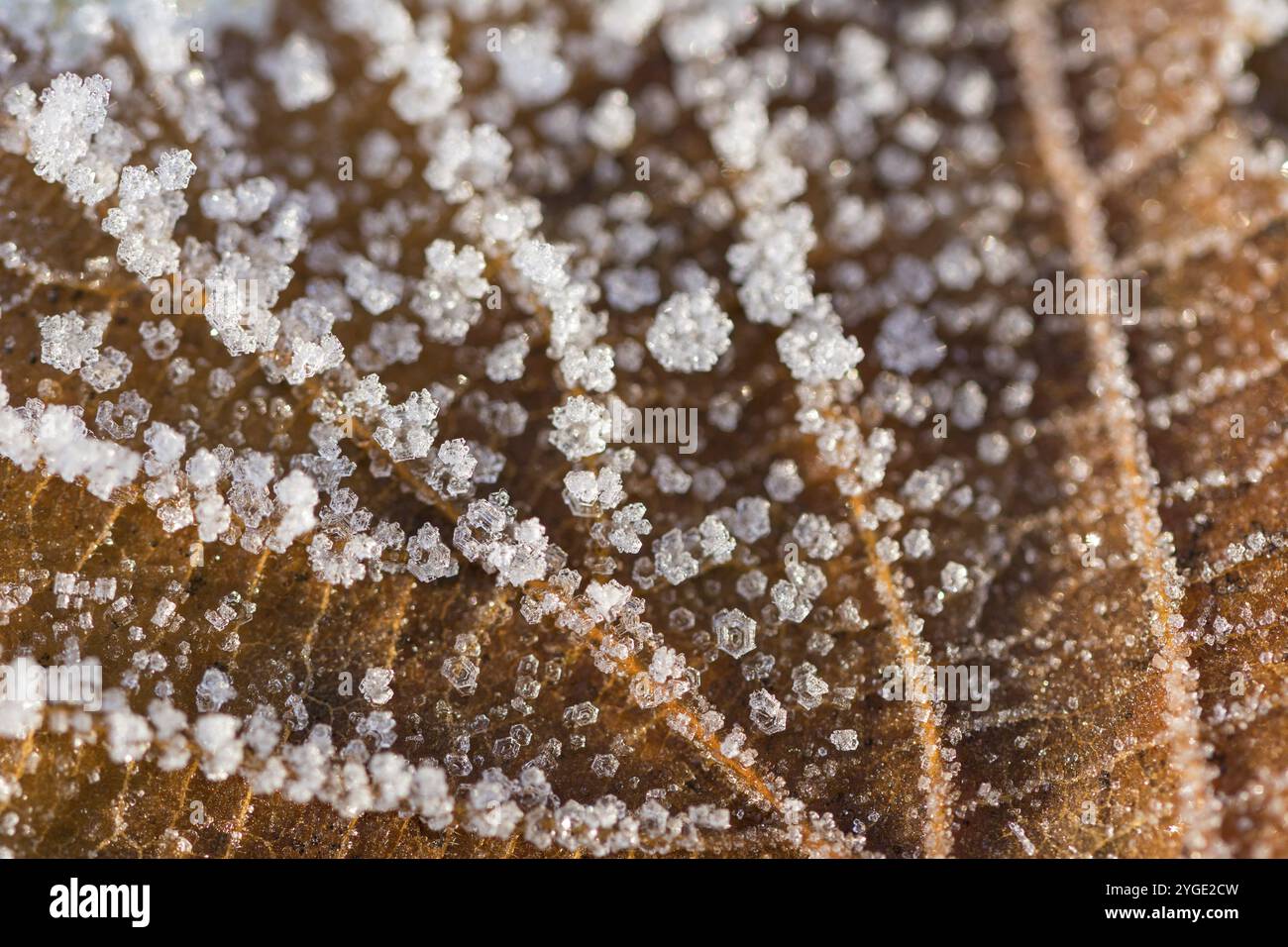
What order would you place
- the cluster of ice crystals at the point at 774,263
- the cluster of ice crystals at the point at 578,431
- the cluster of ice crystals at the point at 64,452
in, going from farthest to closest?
1. the cluster of ice crystals at the point at 774,263
2. the cluster of ice crystals at the point at 578,431
3. the cluster of ice crystals at the point at 64,452

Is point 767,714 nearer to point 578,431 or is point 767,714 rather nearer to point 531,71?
point 578,431

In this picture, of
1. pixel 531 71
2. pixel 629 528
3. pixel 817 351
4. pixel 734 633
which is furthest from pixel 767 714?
pixel 531 71

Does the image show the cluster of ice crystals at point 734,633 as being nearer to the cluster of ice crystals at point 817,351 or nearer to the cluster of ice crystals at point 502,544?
the cluster of ice crystals at point 502,544

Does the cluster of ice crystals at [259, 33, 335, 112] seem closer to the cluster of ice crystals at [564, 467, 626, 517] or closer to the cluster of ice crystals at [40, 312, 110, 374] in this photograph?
the cluster of ice crystals at [40, 312, 110, 374]

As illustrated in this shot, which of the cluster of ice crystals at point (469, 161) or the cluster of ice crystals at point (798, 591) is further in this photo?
the cluster of ice crystals at point (469, 161)

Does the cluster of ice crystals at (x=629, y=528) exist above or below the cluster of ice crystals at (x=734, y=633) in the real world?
above

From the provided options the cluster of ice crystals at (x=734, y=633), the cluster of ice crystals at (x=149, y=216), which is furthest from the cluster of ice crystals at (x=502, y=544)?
the cluster of ice crystals at (x=149, y=216)

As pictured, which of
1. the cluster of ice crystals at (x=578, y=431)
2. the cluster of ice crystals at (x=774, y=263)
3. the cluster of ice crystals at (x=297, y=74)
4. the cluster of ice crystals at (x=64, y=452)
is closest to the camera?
the cluster of ice crystals at (x=64, y=452)

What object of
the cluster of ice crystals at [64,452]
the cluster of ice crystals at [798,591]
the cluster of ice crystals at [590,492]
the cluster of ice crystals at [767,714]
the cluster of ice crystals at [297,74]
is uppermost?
the cluster of ice crystals at [297,74]

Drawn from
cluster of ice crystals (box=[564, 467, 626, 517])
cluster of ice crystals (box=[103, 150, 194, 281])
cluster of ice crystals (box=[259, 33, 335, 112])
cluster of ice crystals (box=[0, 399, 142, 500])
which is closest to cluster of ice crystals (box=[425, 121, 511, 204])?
cluster of ice crystals (box=[259, 33, 335, 112])
